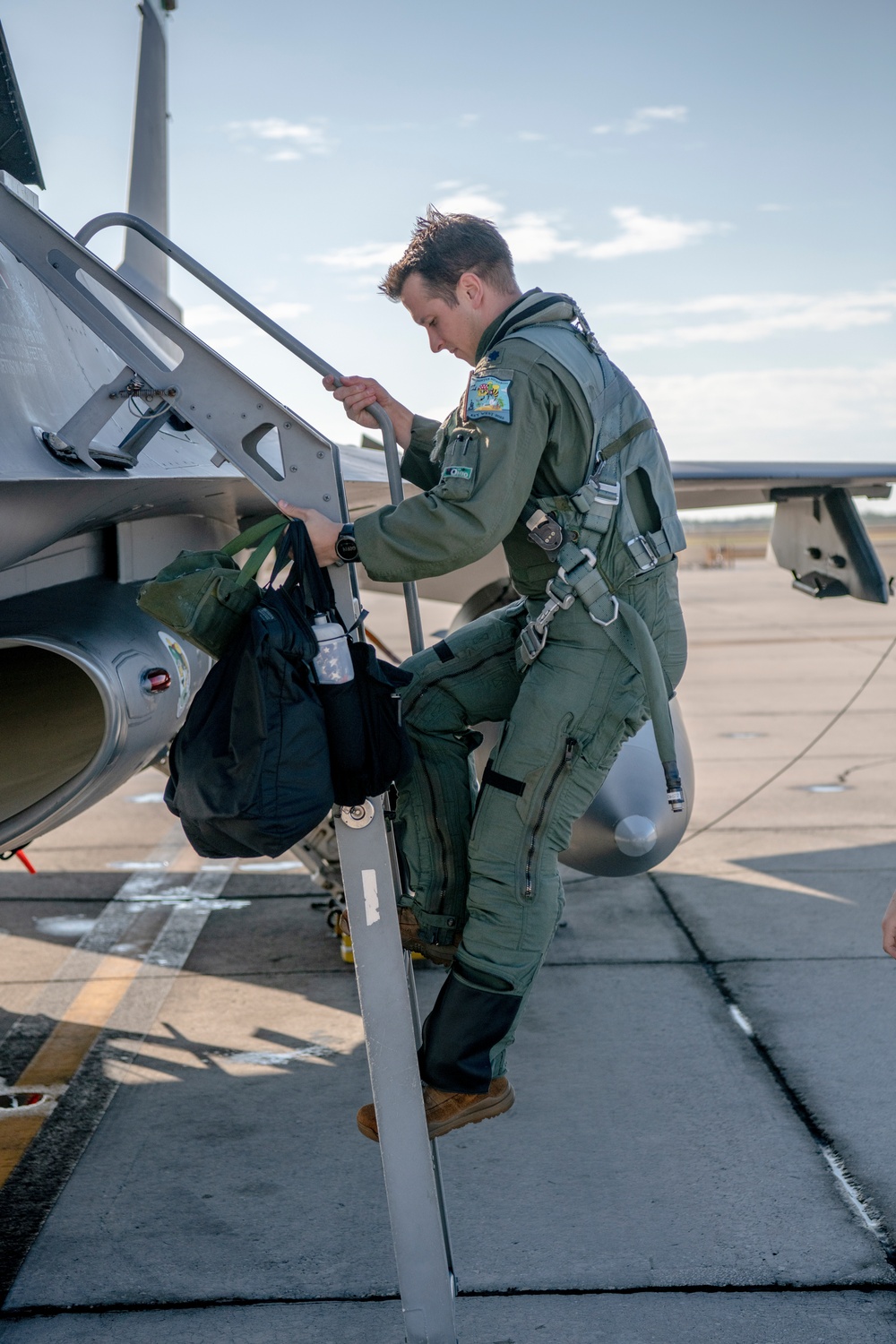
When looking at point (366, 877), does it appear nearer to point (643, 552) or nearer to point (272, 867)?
point (643, 552)

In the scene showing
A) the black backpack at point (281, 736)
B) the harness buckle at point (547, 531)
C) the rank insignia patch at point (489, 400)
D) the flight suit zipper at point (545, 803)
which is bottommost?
the flight suit zipper at point (545, 803)

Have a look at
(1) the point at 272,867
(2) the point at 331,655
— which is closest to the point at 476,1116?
(2) the point at 331,655

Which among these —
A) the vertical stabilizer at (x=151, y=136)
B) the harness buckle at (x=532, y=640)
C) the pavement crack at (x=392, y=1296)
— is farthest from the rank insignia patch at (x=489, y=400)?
the vertical stabilizer at (x=151, y=136)

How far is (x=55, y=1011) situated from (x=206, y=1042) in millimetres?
760

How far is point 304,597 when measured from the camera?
7.86ft

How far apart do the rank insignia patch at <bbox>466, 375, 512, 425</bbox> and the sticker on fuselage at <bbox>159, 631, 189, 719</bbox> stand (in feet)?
5.50

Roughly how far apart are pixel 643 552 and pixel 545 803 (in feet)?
1.98

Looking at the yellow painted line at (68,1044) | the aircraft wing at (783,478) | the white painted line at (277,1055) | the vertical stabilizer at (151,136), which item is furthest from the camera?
the vertical stabilizer at (151,136)

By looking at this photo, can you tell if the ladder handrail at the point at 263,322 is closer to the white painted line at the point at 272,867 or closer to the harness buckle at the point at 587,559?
the harness buckle at the point at 587,559

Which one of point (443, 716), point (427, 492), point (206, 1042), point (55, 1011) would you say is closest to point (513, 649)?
point (443, 716)

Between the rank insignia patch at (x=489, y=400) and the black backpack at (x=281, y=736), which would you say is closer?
the black backpack at (x=281, y=736)

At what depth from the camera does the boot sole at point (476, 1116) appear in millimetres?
2645

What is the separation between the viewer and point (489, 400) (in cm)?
252

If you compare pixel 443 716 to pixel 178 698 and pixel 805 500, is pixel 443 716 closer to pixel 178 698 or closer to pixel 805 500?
pixel 178 698
